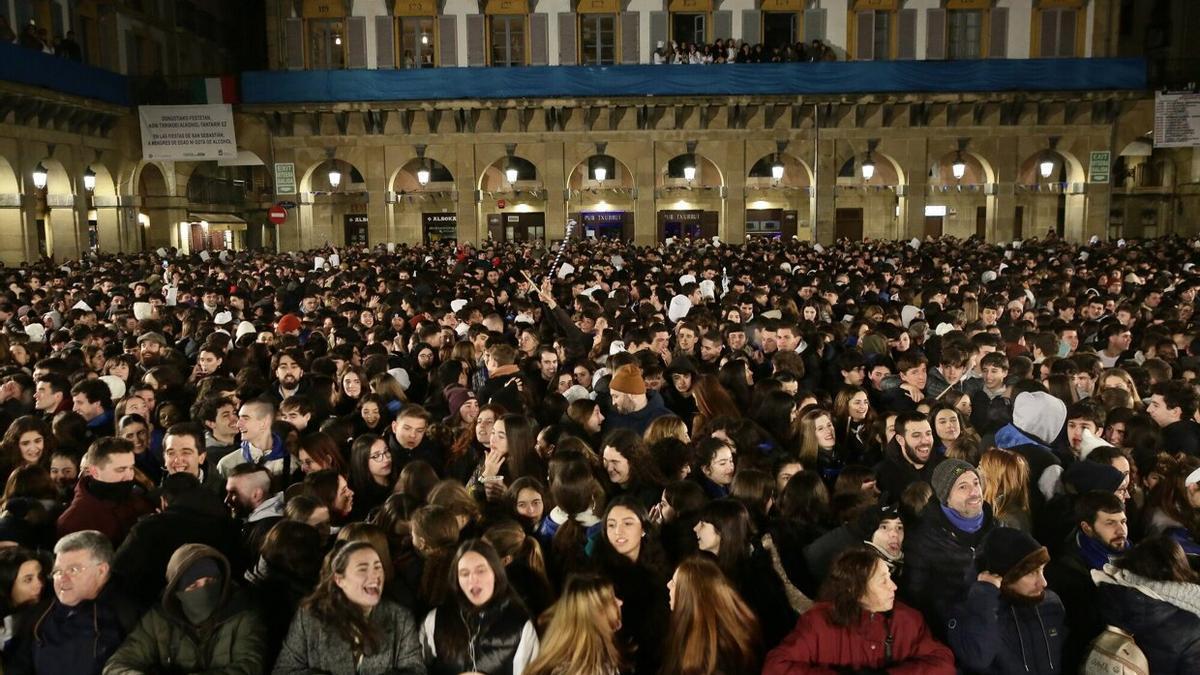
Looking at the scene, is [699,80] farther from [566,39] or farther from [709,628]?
[709,628]

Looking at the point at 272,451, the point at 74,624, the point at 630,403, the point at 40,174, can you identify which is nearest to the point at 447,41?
the point at 40,174

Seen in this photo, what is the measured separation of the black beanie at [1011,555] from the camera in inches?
166

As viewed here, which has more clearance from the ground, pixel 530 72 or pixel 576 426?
pixel 530 72

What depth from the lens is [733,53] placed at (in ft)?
112

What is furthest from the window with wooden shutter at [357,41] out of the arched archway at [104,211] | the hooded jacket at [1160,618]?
the hooded jacket at [1160,618]

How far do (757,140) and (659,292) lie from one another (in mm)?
22015

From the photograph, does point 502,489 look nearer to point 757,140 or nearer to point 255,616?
point 255,616

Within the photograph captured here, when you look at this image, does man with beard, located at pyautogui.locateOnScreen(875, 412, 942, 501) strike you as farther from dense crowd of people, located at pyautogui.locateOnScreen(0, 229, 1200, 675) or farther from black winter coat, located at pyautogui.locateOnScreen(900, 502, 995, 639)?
black winter coat, located at pyautogui.locateOnScreen(900, 502, 995, 639)

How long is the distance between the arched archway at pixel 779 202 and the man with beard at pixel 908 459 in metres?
31.4

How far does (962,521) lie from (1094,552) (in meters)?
0.71

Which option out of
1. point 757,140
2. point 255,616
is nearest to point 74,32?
point 757,140

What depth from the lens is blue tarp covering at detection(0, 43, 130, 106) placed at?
24656mm

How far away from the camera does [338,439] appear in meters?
6.91

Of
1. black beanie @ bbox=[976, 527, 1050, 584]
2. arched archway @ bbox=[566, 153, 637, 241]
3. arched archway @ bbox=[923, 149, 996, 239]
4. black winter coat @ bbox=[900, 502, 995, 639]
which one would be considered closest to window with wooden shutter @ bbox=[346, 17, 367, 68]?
arched archway @ bbox=[566, 153, 637, 241]
